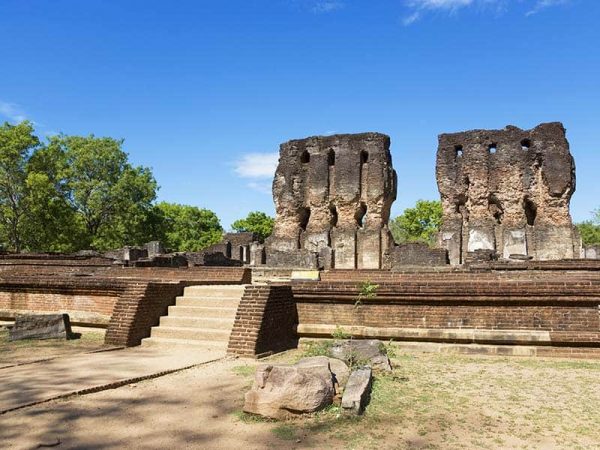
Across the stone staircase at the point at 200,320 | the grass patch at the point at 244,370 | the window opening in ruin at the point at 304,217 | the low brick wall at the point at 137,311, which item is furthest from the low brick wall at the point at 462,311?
the window opening in ruin at the point at 304,217

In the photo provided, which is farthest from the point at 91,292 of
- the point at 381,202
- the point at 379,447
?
the point at 381,202

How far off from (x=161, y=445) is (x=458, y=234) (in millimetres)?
26731

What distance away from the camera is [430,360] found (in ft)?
24.2

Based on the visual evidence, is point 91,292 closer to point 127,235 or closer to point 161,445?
point 161,445

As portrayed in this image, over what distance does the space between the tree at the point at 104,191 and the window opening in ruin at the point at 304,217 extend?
44.1ft

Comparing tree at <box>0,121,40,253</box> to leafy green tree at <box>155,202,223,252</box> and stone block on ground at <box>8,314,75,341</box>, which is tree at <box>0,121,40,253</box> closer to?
leafy green tree at <box>155,202,223,252</box>

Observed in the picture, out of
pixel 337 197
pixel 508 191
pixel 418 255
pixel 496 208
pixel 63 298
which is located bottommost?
pixel 63 298

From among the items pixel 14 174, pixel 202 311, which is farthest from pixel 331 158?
pixel 202 311

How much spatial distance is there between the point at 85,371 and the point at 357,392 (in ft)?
12.2

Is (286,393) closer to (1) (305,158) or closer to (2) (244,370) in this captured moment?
(2) (244,370)

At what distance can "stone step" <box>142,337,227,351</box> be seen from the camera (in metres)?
8.13

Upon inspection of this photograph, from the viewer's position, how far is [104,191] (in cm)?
3778

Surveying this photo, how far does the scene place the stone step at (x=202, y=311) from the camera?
8930 mm

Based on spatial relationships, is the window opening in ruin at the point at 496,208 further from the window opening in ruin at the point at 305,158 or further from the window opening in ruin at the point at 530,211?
the window opening in ruin at the point at 305,158
